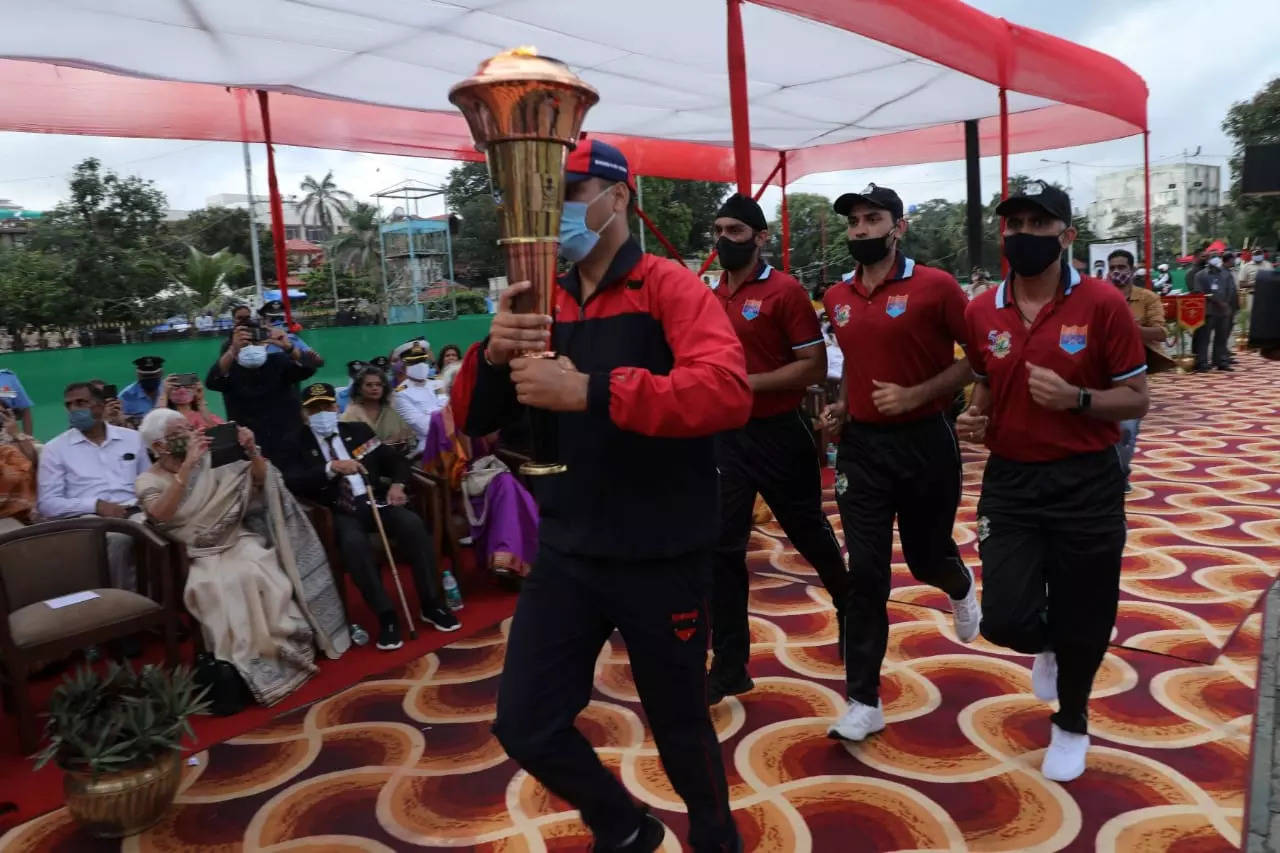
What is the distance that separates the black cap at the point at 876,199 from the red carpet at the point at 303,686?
9.62 ft

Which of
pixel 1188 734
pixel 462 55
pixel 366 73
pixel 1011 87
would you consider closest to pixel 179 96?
pixel 366 73

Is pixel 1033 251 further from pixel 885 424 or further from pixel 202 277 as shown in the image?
pixel 202 277

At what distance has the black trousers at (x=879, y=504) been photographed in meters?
3.20

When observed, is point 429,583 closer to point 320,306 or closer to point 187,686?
point 187,686

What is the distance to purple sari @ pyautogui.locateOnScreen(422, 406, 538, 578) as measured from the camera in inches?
209

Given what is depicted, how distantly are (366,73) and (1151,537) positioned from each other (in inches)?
236

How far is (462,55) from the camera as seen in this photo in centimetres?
579

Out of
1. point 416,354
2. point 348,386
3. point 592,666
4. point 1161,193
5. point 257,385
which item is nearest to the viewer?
point 592,666

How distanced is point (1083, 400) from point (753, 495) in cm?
130

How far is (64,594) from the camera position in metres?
4.15

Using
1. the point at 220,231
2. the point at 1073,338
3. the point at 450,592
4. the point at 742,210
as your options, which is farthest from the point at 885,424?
the point at 220,231

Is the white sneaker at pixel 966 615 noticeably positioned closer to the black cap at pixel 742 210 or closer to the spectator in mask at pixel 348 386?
the black cap at pixel 742 210

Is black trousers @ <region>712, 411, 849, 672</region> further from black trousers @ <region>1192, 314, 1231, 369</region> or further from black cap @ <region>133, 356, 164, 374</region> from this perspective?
black trousers @ <region>1192, 314, 1231, 369</region>

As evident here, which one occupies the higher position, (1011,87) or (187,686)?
(1011,87)
